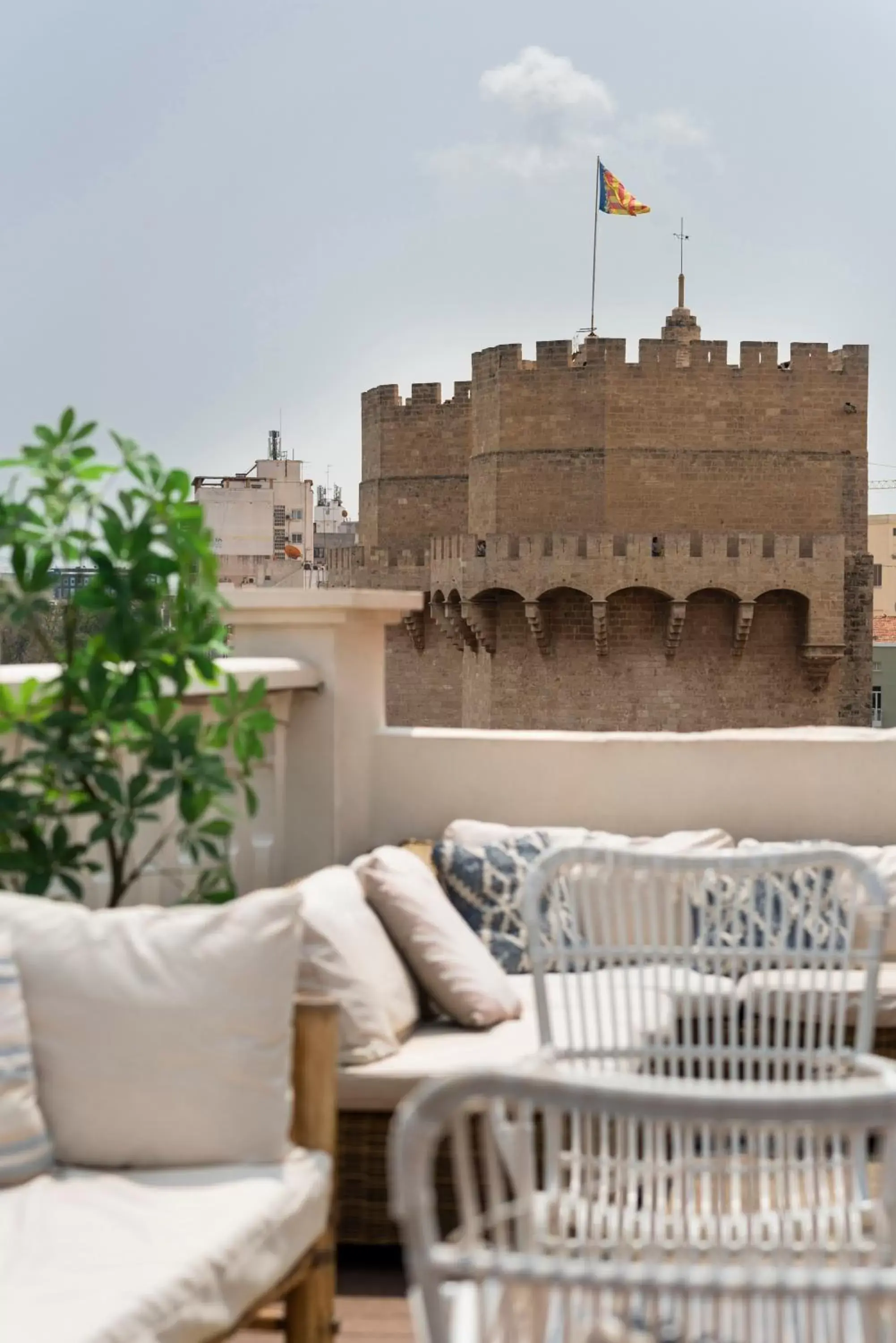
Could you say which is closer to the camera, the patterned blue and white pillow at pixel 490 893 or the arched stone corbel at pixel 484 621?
the patterned blue and white pillow at pixel 490 893

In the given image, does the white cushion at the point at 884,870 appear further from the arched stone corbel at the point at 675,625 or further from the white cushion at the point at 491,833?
the arched stone corbel at the point at 675,625

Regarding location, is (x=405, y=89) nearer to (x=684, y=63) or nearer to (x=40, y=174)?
(x=684, y=63)

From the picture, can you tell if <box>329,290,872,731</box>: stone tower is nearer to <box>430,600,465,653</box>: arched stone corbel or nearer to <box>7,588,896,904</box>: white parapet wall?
<box>430,600,465,653</box>: arched stone corbel

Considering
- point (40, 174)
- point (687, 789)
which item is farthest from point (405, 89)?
point (687, 789)

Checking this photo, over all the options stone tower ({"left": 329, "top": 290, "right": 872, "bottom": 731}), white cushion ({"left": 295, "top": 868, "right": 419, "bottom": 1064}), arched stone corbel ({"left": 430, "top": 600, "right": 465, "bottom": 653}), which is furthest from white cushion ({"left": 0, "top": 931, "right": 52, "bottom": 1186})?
arched stone corbel ({"left": 430, "top": 600, "right": 465, "bottom": 653})

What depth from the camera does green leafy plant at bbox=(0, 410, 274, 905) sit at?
7.67 ft

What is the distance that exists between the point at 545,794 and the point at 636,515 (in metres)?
17.2

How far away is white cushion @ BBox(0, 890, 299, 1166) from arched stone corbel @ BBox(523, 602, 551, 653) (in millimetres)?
18296

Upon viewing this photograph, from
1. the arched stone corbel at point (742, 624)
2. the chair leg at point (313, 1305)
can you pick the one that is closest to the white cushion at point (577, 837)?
the chair leg at point (313, 1305)

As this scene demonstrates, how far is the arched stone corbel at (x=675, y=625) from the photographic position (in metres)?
20.1

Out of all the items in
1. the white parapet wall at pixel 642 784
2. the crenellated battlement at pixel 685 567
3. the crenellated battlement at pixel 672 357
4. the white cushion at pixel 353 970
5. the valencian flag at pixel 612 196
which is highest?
the valencian flag at pixel 612 196

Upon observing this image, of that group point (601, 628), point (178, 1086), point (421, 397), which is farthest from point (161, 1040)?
point (421, 397)

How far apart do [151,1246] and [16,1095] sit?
275mm

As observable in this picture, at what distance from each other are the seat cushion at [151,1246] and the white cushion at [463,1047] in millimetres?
479
